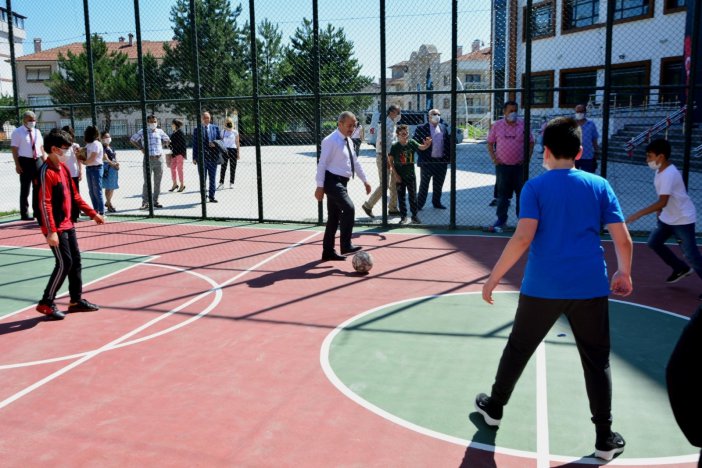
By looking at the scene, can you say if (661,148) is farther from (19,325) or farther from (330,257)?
(19,325)

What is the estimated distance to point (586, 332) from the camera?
3799 mm

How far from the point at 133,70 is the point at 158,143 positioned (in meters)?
36.0

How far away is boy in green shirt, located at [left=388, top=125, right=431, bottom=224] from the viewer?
38.9 feet

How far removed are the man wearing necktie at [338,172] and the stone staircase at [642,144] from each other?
1529 centimetres

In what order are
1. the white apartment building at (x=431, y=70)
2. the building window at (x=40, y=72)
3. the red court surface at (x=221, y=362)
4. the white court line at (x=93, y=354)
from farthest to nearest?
the building window at (x=40, y=72) < the white apartment building at (x=431, y=70) < the white court line at (x=93, y=354) < the red court surface at (x=221, y=362)

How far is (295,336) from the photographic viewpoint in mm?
6227

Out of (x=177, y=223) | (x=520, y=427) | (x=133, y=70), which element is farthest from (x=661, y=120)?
(x=133, y=70)

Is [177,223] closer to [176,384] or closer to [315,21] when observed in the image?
[315,21]

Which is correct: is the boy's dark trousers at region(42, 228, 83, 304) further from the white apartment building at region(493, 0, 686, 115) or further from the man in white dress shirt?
the white apartment building at region(493, 0, 686, 115)

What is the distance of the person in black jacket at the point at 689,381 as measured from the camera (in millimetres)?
2178

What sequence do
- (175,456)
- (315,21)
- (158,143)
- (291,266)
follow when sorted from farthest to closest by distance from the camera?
(158,143)
(315,21)
(291,266)
(175,456)

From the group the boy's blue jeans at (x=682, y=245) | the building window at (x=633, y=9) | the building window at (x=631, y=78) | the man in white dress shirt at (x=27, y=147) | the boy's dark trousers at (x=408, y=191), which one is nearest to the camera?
the boy's blue jeans at (x=682, y=245)

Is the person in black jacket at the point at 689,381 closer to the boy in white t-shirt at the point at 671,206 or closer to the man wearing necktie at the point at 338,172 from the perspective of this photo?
the boy in white t-shirt at the point at 671,206

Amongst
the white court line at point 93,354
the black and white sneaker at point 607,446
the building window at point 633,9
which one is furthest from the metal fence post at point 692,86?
the building window at point 633,9
